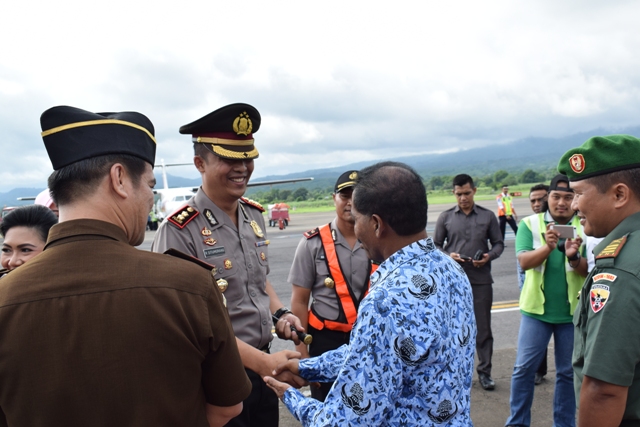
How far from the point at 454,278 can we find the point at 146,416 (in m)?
1.23

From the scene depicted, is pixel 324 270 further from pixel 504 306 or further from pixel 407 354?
pixel 504 306

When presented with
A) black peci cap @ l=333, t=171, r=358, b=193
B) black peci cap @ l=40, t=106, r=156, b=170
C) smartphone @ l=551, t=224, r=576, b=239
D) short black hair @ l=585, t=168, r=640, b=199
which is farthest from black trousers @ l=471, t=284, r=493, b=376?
black peci cap @ l=40, t=106, r=156, b=170

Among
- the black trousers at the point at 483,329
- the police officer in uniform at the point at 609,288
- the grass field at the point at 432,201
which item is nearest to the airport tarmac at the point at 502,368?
the black trousers at the point at 483,329

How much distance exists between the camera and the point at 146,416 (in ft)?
4.83

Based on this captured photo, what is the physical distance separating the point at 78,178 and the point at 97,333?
1.69 feet

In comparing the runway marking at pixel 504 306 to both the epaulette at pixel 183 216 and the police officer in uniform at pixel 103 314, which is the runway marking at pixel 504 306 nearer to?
the epaulette at pixel 183 216

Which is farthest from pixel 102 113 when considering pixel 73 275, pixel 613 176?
pixel 613 176

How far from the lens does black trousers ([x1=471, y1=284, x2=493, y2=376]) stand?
5.02 metres

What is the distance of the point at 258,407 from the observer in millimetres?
2914

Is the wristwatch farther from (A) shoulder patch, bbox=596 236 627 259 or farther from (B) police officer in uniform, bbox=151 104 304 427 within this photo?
(A) shoulder patch, bbox=596 236 627 259

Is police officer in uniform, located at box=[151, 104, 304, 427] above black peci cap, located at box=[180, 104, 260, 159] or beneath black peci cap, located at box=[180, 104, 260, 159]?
beneath

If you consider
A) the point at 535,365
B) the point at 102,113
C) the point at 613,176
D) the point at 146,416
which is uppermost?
the point at 102,113

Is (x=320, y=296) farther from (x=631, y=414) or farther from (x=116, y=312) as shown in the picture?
(x=116, y=312)

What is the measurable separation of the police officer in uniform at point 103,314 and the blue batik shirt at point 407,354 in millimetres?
446
